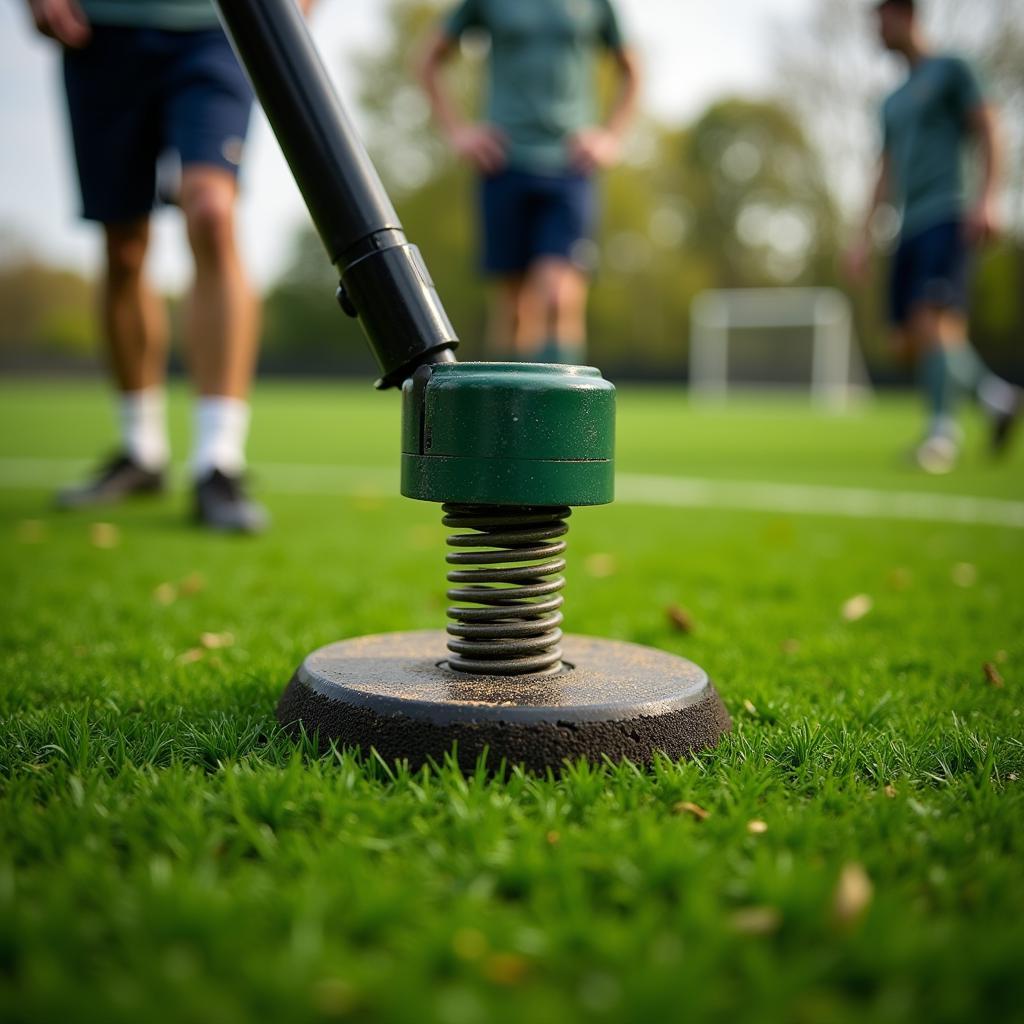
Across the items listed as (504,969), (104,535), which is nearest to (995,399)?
(104,535)

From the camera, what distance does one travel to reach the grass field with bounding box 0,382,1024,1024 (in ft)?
3.11

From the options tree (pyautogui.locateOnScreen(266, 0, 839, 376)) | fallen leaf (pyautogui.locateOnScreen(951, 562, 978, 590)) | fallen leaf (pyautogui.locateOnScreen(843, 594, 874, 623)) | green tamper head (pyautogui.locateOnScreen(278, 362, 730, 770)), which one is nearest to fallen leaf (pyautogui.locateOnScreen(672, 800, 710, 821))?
green tamper head (pyautogui.locateOnScreen(278, 362, 730, 770))

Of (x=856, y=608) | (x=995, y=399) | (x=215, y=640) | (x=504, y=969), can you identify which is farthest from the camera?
(x=995, y=399)

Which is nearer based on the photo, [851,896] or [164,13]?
[851,896]

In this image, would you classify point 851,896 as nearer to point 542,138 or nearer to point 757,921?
point 757,921

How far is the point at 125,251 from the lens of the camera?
4.53 m

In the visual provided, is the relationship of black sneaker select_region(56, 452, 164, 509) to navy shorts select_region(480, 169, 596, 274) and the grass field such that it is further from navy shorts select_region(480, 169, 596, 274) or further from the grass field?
navy shorts select_region(480, 169, 596, 274)

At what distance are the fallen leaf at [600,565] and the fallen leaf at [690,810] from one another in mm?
1992

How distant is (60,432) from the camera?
33.3 feet

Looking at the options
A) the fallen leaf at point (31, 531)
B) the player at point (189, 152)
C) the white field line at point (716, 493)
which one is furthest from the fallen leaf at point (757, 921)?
the white field line at point (716, 493)

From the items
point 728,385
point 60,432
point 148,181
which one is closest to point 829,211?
point 728,385

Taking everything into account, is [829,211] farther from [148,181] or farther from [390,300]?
[390,300]

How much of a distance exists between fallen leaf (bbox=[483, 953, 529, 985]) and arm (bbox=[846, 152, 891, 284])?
24.2ft

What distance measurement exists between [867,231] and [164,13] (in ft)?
18.2
